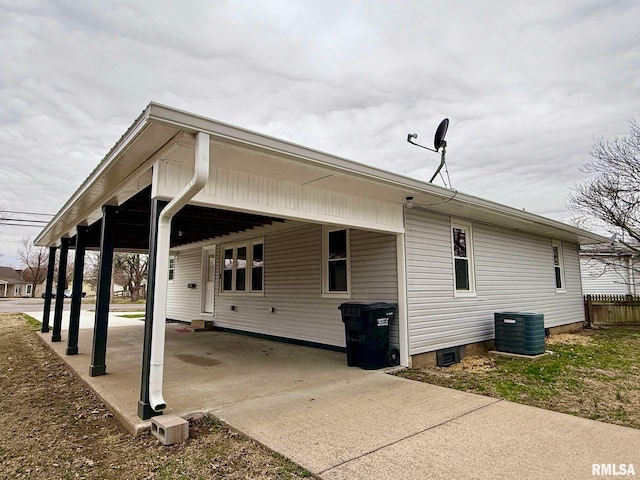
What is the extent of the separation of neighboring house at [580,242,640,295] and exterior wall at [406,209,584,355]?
5.93 m

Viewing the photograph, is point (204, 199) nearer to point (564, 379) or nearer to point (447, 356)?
point (447, 356)

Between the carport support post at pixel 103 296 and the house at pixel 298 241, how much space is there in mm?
19

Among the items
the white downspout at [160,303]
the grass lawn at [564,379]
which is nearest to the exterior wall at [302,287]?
the grass lawn at [564,379]

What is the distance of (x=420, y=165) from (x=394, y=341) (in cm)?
1192

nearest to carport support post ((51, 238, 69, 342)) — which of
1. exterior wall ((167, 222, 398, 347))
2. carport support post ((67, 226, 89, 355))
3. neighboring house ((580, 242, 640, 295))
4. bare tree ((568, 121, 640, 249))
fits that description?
carport support post ((67, 226, 89, 355))

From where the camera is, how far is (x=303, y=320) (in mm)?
7844

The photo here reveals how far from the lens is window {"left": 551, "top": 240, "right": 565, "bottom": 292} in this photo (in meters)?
10.7

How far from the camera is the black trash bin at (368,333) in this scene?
18.7 ft

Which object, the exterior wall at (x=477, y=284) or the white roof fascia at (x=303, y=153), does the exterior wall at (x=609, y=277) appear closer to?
the exterior wall at (x=477, y=284)

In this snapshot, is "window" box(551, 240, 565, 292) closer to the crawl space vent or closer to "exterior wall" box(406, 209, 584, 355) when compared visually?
"exterior wall" box(406, 209, 584, 355)

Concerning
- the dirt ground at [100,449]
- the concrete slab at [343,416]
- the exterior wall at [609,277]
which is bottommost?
the dirt ground at [100,449]

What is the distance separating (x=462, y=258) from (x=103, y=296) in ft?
20.8

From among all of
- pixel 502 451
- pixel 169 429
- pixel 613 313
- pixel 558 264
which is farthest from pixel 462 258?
pixel 613 313

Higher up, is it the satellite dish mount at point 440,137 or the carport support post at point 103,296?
the satellite dish mount at point 440,137
